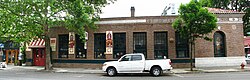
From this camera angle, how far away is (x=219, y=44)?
82.1ft

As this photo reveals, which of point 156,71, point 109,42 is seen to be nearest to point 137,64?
point 156,71

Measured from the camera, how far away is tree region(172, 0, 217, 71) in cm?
2047

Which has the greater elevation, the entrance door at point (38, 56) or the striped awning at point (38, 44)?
the striped awning at point (38, 44)

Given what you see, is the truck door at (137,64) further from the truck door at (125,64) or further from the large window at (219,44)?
the large window at (219,44)

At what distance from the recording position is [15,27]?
22.4 metres

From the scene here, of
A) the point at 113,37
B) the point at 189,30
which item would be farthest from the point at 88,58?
the point at 189,30

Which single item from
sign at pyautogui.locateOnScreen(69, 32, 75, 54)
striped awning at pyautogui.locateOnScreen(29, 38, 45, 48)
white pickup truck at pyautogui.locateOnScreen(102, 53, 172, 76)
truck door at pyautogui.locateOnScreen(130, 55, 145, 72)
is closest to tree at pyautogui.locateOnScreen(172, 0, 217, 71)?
white pickup truck at pyautogui.locateOnScreen(102, 53, 172, 76)

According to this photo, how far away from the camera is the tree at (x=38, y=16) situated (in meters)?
21.6

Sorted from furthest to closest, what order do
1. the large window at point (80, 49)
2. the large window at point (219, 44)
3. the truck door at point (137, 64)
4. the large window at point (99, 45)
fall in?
the large window at point (80, 49), the large window at point (99, 45), the large window at point (219, 44), the truck door at point (137, 64)

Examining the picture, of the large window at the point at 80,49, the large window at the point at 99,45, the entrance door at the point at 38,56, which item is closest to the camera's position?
the large window at the point at 99,45

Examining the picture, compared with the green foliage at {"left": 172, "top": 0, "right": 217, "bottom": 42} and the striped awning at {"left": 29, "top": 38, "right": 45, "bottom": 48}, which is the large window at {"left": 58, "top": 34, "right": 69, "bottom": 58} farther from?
the green foliage at {"left": 172, "top": 0, "right": 217, "bottom": 42}

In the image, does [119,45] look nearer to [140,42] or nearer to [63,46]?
[140,42]

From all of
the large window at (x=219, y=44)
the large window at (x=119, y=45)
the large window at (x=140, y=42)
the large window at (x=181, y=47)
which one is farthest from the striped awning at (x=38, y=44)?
the large window at (x=219, y=44)

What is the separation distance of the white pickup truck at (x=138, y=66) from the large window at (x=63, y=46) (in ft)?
28.4
